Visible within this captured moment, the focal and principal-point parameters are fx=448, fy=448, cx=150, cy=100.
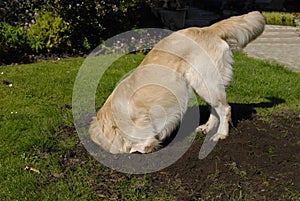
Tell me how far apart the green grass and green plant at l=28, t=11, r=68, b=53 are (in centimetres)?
60

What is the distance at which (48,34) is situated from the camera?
924 centimetres

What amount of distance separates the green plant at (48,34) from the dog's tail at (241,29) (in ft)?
15.8

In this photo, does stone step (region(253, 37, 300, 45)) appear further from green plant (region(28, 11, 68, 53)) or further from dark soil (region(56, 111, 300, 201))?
dark soil (region(56, 111, 300, 201))

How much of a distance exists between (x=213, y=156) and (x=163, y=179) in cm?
63

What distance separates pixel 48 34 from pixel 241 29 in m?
5.15

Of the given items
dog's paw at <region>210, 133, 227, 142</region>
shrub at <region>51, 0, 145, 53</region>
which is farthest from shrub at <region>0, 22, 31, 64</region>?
dog's paw at <region>210, 133, 227, 142</region>

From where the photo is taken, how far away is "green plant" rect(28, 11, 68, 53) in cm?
923

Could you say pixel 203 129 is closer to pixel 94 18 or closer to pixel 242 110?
pixel 242 110

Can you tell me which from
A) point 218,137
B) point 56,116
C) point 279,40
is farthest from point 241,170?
point 279,40

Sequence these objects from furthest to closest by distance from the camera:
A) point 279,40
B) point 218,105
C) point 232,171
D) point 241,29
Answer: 1. point 279,40
2. point 241,29
3. point 218,105
4. point 232,171

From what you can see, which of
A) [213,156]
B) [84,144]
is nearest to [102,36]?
[84,144]

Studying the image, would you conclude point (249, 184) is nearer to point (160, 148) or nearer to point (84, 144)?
point (160, 148)

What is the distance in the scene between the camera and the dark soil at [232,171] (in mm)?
4109

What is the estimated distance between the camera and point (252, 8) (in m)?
18.4
